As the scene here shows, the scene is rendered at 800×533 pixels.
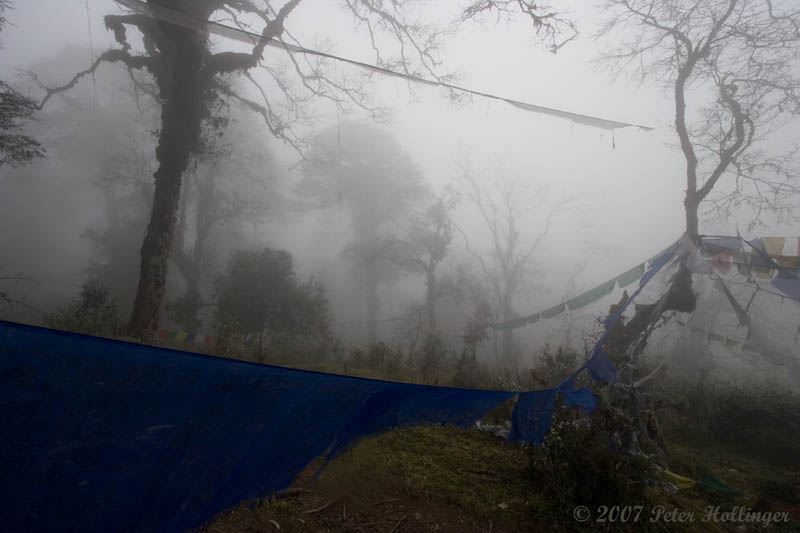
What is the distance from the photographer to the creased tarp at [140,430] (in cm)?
164

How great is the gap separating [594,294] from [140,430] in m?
7.56

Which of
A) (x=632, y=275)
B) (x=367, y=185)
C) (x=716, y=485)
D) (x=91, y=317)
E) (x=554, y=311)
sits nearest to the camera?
(x=716, y=485)

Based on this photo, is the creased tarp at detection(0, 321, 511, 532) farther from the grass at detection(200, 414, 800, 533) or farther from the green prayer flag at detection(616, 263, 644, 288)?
the green prayer flag at detection(616, 263, 644, 288)

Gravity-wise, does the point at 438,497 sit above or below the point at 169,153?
below

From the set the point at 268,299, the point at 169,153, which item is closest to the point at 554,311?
the point at 268,299

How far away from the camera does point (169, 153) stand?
827 cm

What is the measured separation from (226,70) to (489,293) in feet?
55.4

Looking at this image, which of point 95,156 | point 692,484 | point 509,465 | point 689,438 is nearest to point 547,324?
point 689,438

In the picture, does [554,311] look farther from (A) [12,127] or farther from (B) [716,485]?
(A) [12,127]

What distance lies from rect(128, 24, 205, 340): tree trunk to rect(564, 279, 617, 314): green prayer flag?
8.89 m

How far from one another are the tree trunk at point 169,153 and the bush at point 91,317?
1.47m

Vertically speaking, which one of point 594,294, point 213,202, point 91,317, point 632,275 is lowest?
point 91,317

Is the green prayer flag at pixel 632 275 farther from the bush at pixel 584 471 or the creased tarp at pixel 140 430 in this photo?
the creased tarp at pixel 140 430

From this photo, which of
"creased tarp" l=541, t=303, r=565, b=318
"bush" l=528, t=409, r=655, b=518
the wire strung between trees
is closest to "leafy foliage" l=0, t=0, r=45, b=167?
the wire strung between trees
